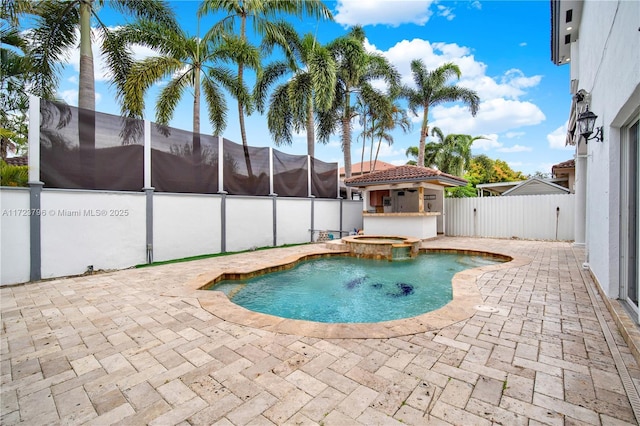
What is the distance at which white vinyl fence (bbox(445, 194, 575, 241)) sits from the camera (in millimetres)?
11109

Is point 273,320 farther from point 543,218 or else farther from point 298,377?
point 543,218

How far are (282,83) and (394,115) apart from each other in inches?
289

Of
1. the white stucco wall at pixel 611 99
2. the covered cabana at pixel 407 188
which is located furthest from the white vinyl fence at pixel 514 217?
the white stucco wall at pixel 611 99

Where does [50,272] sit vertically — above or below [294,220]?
below

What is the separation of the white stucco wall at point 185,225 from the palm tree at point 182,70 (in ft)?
5.64

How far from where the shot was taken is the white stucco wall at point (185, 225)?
25.9 ft

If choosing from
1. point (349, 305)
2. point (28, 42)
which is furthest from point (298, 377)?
point (28, 42)

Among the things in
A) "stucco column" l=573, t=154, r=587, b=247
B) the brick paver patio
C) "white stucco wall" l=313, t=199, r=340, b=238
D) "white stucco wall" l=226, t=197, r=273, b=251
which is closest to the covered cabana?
"white stucco wall" l=313, t=199, r=340, b=238

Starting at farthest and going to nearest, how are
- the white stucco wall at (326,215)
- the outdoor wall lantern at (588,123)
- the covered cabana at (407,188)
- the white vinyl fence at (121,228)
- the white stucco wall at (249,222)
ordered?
the white stucco wall at (326,215) → the covered cabana at (407,188) → the white stucco wall at (249,222) → the white vinyl fence at (121,228) → the outdoor wall lantern at (588,123)

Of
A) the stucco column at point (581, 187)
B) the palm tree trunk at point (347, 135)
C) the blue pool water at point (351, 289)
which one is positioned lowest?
the blue pool water at point (351, 289)

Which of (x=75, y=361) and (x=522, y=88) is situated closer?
(x=75, y=361)

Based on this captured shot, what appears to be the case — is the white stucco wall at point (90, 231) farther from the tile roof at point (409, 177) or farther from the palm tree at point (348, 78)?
the palm tree at point (348, 78)

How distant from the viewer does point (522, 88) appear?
55.2 ft

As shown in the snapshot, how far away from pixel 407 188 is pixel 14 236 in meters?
12.0
